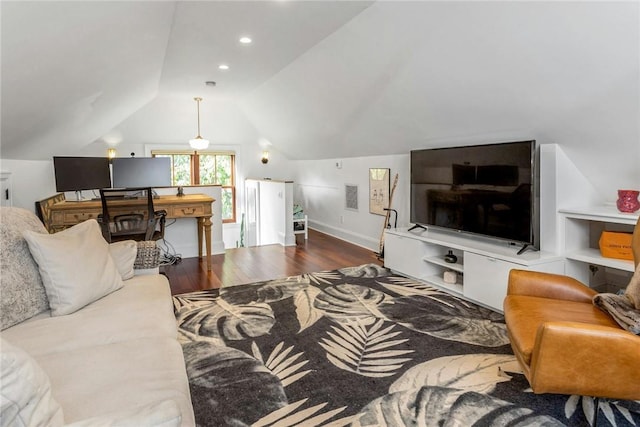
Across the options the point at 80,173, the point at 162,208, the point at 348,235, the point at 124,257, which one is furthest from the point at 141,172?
the point at 348,235

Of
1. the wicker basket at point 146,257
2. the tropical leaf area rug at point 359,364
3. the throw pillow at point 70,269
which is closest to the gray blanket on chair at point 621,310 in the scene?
the tropical leaf area rug at point 359,364

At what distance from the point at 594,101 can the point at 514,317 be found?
1654 millimetres

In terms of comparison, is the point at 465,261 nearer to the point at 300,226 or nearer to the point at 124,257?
Result: the point at 124,257

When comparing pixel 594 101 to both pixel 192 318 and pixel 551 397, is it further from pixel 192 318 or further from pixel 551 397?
pixel 192 318

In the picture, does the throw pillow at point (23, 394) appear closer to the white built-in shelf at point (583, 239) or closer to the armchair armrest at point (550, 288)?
the armchair armrest at point (550, 288)

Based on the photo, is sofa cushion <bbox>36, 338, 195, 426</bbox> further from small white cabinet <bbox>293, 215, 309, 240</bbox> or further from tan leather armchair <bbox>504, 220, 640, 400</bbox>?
small white cabinet <bbox>293, 215, 309, 240</bbox>

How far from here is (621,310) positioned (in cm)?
197

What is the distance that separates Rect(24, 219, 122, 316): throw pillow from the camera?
1.89 m

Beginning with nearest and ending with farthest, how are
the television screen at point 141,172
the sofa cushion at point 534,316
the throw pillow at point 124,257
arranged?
the sofa cushion at point 534,316 → the throw pillow at point 124,257 → the television screen at point 141,172

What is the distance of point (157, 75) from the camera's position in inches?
180

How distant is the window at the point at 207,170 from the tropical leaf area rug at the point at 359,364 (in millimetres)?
4406

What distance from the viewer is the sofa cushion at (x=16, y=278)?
175 centimetres

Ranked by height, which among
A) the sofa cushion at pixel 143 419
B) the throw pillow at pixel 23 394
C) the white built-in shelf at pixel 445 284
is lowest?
the white built-in shelf at pixel 445 284

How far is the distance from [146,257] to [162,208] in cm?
189
